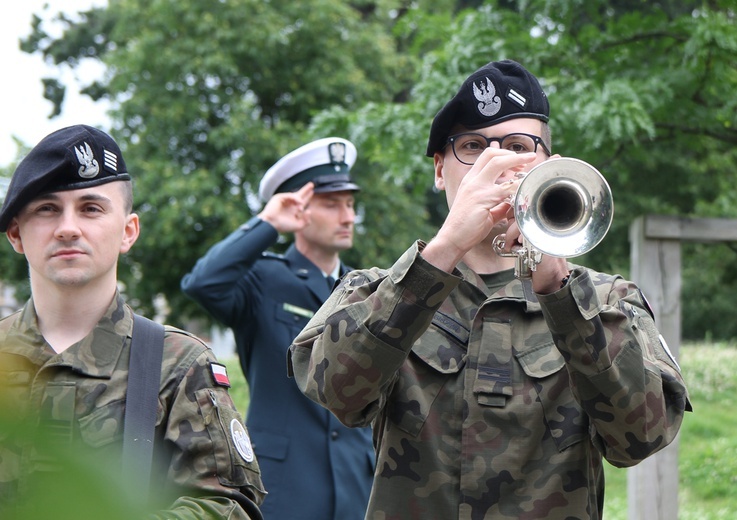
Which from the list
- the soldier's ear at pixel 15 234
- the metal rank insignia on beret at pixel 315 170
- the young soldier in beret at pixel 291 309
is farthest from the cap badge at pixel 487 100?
the metal rank insignia on beret at pixel 315 170

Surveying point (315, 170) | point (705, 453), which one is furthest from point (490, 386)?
point (705, 453)

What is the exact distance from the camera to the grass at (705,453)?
25.6ft

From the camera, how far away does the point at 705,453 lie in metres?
9.05

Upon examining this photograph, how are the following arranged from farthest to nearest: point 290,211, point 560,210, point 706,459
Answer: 1. point 706,459
2. point 290,211
3. point 560,210

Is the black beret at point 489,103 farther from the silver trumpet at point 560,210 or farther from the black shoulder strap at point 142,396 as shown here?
the black shoulder strap at point 142,396

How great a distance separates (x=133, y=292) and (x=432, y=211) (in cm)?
1127

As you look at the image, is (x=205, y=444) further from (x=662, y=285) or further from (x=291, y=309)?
(x=662, y=285)

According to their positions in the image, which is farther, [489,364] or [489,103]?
[489,103]

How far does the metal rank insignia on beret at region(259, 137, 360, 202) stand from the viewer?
16.6ft

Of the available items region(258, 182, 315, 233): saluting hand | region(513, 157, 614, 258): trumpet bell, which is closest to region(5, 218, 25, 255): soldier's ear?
region(513, 157, 614, 258): trumpet bell

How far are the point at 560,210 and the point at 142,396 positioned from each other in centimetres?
113

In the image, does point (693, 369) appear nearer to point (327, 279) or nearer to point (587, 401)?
point (327, 279)

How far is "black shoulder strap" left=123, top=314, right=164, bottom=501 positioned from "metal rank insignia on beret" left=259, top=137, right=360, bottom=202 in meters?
2.44

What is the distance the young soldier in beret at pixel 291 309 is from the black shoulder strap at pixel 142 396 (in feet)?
5.48
